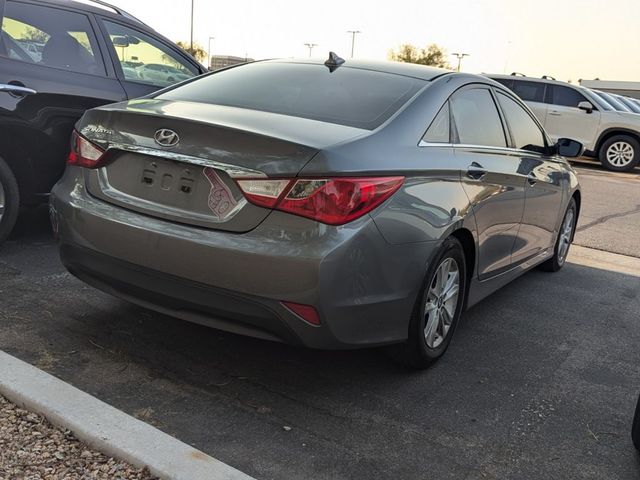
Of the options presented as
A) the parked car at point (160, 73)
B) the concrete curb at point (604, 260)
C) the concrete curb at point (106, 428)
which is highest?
the parked car at point (160, 73)

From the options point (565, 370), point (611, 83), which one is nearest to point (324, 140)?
point (565, 370)

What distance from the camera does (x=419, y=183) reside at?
304 cm

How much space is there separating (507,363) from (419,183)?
4.17 ft

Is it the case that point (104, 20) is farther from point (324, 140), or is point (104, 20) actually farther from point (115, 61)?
point (324, 140)

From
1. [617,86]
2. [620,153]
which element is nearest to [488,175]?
[620,153]

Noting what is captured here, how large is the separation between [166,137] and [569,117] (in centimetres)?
1431

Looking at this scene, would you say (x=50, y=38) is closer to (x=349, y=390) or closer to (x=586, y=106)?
(x=349, y=390)

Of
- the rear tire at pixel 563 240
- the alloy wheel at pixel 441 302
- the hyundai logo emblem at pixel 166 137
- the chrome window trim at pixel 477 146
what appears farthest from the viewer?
the rear tire at pixel 563 240

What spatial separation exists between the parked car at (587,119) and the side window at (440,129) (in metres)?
12.8

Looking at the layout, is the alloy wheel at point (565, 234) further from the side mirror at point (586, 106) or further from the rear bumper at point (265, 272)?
the side mirror at point (586, 106)

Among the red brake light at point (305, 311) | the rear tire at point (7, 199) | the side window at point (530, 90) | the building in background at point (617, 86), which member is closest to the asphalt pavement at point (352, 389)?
the rear tire at point (7, 199)

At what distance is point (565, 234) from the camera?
587 centimetres

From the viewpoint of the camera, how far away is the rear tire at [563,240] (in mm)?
5652

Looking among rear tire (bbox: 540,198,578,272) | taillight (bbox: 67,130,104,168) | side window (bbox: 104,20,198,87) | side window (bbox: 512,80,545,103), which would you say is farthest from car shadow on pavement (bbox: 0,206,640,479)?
side window (bbox: 512,80,545,103)
